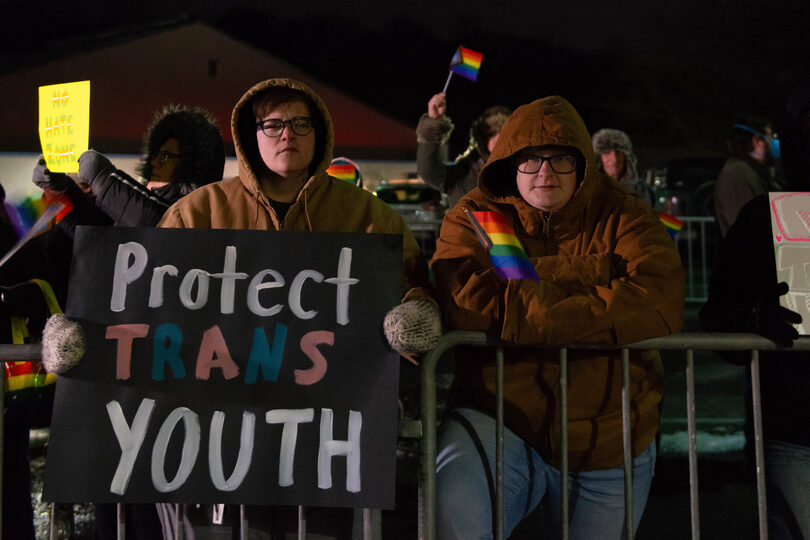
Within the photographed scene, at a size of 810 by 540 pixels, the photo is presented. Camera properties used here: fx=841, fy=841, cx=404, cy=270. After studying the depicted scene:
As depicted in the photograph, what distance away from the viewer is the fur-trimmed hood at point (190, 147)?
3885 mm

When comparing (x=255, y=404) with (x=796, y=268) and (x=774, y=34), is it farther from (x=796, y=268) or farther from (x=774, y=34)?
(x=774, y=34)

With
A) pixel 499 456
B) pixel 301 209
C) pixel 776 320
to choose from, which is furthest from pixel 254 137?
pixel 776 320

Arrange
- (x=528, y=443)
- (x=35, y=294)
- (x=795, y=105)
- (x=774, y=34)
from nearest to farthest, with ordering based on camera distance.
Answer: (x=528, y=443)
(x=795, y=105)
(x=35, y=294)
(x=774, y=34)

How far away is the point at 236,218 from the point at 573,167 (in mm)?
1171

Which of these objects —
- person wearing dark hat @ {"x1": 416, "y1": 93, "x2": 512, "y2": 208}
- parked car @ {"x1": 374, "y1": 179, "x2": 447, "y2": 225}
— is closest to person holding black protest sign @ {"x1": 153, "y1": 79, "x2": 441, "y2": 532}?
person wearing dark hat @ {"x1": 416, "y1": 93, "x2": 512, "y2": 208}

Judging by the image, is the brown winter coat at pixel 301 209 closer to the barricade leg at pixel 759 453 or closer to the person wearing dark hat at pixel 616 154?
the barricade leg at pixel 759 453

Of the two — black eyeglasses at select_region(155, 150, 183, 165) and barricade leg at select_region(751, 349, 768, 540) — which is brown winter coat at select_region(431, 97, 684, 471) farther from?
black eyeglasses at select_region(155, 150, 183, 165)

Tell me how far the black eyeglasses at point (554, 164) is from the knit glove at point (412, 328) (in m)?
0.67

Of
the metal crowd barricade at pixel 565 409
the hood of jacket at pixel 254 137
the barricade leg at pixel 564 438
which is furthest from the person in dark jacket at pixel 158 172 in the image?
the barricade leg at pixel 564 438

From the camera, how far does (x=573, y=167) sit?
9.51ft

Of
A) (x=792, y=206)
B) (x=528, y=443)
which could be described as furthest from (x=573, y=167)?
(x=528, y=443)

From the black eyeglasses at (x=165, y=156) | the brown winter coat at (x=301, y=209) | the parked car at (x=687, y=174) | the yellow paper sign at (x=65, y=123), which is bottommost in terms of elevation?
the brown winter coat at (x=301, y=209)

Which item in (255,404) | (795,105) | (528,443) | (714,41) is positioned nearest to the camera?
(255,404)

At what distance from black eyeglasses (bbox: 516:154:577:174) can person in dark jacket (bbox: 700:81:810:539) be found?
0.73 m
